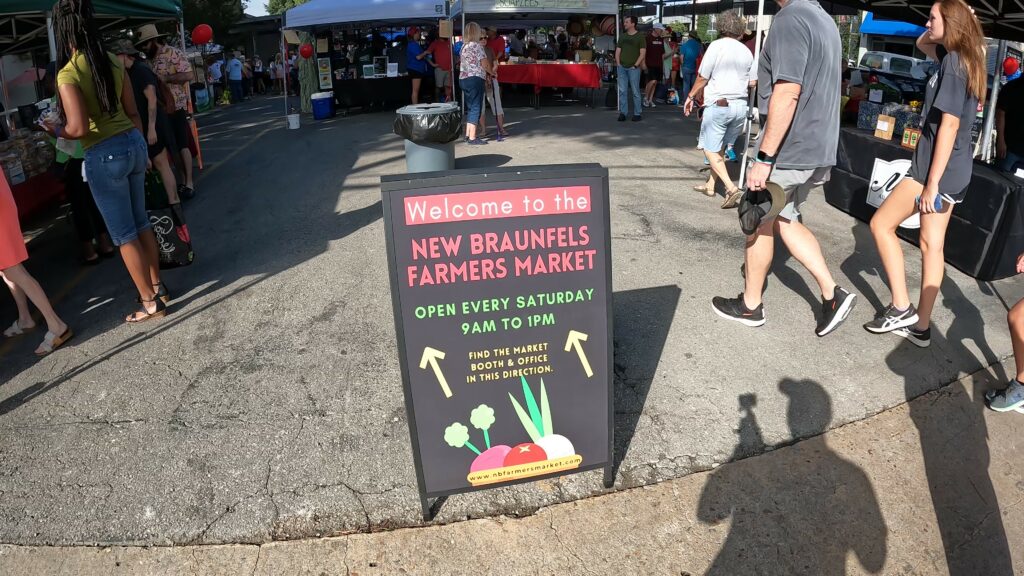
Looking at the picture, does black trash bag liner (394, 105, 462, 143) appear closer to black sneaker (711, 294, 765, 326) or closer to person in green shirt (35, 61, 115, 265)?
person in green shirt (35, 61, 115, 265)

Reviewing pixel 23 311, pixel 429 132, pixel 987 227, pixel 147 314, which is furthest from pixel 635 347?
pixel 429 132

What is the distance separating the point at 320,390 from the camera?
3.79 m

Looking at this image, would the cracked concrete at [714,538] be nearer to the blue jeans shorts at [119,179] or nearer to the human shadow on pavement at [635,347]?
the human shadow on pavement at [635,347]

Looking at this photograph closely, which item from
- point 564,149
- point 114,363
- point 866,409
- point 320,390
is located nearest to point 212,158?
point 564,149

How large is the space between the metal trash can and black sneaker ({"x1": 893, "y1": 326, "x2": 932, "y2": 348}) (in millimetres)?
4853

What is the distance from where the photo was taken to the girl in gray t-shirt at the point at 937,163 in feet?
12.0

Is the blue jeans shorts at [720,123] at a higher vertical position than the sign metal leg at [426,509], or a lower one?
higher

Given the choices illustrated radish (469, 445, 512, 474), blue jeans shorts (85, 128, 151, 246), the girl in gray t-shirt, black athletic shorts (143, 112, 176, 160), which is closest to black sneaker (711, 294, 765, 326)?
the girl in gray t-shirt

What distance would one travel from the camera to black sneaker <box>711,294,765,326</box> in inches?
173

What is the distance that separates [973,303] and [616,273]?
243cm

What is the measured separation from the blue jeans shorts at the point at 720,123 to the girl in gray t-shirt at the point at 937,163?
2422mm

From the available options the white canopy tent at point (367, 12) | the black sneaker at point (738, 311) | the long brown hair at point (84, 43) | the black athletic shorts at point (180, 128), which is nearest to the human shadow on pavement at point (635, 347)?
the black sneaker at point (738, 311)

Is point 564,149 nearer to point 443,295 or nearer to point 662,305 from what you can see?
point 662,305

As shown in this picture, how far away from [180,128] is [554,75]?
926 centimetres
